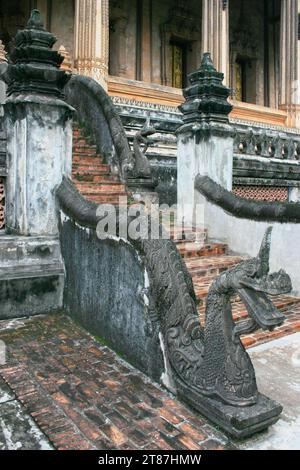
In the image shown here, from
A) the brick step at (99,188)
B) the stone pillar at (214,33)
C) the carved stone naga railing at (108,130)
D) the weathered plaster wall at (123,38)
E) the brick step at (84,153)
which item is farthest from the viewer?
the weathered plaster wall at (123,38)

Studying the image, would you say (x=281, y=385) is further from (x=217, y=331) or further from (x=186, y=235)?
(x=186, y=235)

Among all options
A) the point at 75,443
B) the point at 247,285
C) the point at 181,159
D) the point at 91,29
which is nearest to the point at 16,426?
the point at 75,443

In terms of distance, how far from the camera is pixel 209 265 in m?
6.19

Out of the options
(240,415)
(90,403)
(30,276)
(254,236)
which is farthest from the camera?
(254,236)

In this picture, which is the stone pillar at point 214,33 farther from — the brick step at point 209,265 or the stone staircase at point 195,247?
the brick step at point 209,265

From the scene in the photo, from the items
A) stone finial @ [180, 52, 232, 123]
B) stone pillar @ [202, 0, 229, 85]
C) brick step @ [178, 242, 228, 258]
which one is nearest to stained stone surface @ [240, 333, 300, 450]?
brick step @ [178, 242, 228, 258]

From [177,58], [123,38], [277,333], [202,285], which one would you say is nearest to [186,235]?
[202,285]

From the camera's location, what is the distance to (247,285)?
2.98 meters

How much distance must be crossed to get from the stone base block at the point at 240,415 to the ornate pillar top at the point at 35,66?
4.14 metres

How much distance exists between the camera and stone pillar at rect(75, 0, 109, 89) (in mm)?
14188

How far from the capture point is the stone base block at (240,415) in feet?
9.33

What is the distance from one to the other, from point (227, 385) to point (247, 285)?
72cm

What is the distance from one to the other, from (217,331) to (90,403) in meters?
1.10

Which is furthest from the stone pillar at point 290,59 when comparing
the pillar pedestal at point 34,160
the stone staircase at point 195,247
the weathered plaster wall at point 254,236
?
the pillar pedestal at point 34,160
